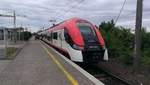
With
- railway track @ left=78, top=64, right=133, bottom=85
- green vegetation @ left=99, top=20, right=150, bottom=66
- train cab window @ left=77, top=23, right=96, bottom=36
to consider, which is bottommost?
railway track @ left=78, top=64, right=133, bottom=85

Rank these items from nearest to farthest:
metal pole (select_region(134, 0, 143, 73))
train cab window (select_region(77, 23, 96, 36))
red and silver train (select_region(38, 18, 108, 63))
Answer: metal pole (select_region(134, 0, 143, 73)), red and silver train (select_region(38, 18, 108, 63)), train cab window (select_region(77, 23, 96, 36))

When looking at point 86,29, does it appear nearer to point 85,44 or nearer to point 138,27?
point 85,44

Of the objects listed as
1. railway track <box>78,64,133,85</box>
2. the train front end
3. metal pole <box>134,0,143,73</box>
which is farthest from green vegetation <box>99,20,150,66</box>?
metal pole <box>134,0,143,73</box>

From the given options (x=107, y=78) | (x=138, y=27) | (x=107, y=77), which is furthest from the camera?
(x=107, y=77)

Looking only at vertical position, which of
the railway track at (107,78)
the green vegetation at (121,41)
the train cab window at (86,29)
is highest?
the train cab window at (86,29)

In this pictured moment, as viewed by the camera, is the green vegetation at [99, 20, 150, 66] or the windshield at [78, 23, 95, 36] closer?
the windshield at [78, 23, 95, 36]

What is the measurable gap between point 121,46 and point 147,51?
2503mm

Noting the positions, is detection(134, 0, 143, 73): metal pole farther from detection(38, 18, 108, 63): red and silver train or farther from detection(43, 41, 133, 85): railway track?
detection(38, 18, 108, 63): red and silver train

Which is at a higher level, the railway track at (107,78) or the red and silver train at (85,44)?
the red and silver train at (85,44)

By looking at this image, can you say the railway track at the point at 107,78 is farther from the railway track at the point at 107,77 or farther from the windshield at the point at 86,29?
the windshield at the point at 86,29

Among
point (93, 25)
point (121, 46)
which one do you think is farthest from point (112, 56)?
point (93, 25)

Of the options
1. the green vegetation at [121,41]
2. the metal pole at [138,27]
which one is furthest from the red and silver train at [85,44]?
the green vegetation at [121,41]

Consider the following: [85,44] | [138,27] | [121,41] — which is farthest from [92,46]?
[121,41]

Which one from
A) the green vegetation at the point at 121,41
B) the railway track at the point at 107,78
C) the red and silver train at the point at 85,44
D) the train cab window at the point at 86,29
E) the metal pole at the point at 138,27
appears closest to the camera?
the railway track at the point at 107,78
